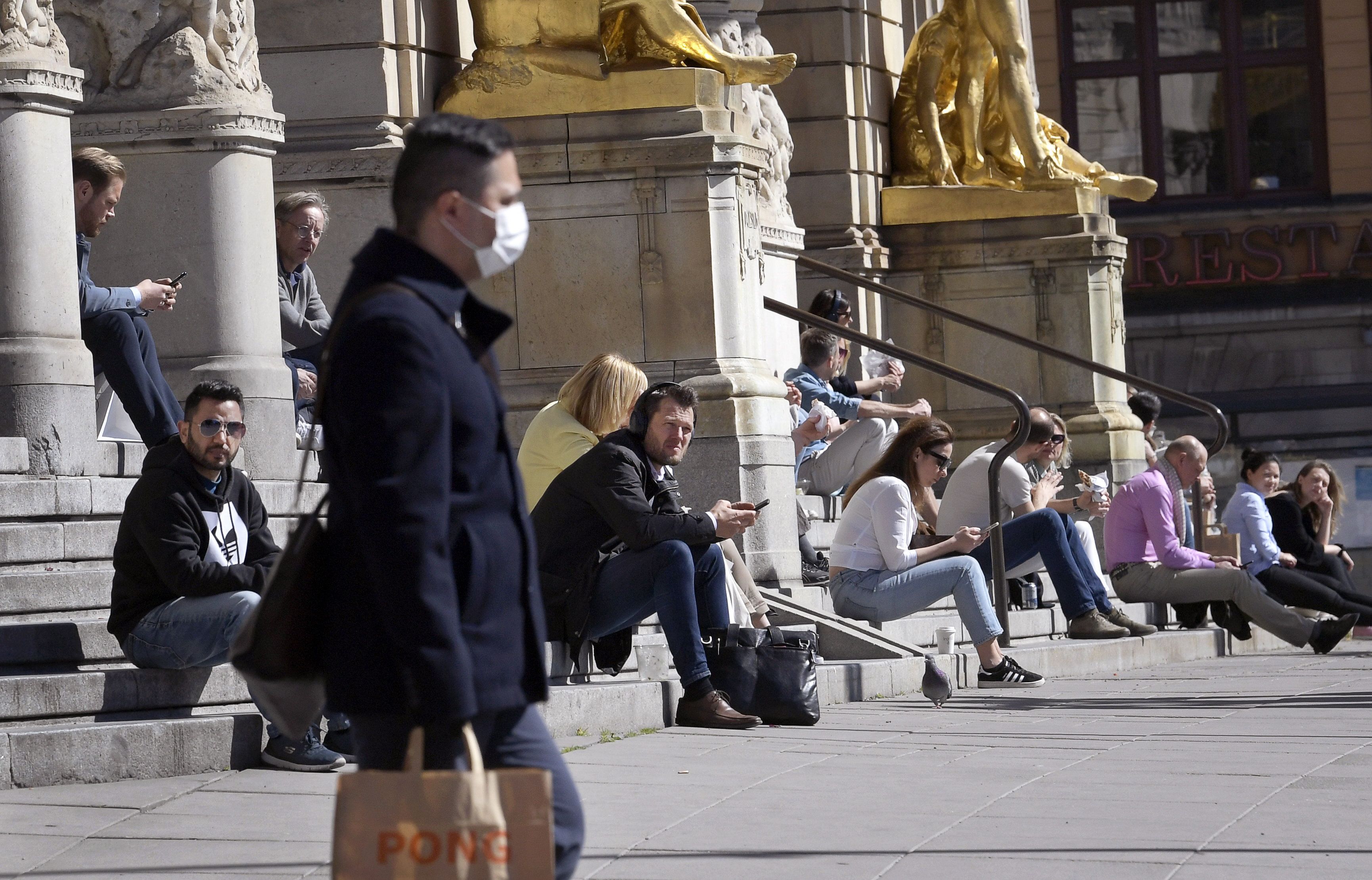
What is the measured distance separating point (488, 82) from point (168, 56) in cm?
227

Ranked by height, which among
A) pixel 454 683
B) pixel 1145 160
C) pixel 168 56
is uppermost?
pixel 1145 160

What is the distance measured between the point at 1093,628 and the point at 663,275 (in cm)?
323

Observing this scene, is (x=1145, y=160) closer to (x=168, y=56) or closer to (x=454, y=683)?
(x=168, y=56)

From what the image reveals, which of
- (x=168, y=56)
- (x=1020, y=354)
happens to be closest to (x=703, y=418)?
(x=168, y=56)

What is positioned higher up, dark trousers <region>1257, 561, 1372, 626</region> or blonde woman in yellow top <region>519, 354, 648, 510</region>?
blonde woman in yellow top <region>519, 354, 648, 510</region>

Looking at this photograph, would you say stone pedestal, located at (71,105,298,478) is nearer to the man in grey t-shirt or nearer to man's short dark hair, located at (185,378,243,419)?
the man in grey t-shirt

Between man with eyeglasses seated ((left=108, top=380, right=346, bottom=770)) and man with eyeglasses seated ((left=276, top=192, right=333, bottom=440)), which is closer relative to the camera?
man with eyeglasses seated ((left=108, top=380, right=346, bottom=770))

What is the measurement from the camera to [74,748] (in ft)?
21.7

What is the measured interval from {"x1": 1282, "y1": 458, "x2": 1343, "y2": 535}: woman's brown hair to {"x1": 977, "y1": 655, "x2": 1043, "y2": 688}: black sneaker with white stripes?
5655mm

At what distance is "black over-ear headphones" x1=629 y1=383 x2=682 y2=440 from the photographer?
27.7 feet

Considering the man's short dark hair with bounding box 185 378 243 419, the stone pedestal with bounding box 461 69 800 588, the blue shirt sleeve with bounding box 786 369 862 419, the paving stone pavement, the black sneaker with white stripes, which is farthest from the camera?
the blue shirt sleeve with bounding box 786 369 862 419

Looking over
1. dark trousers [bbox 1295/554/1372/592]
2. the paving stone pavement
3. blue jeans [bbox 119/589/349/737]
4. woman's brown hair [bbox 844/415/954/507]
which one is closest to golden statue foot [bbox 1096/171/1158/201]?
dark trousers [bbox 1295/554/1372/592]

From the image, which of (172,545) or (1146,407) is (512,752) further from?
(1146,407)

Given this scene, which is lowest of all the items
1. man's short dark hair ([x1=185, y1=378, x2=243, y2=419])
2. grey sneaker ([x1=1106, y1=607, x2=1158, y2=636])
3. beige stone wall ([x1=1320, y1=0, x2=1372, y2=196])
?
grey sneaker ([x1=1106, y1=607, x2=1158, y2=636])
